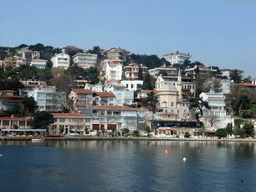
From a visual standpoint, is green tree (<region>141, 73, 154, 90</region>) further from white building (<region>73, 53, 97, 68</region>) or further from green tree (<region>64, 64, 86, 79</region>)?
white building (<region>73, 53, 97, 68</region>)

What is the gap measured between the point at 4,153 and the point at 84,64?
76110 millimetres

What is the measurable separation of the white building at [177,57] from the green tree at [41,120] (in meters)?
81.3

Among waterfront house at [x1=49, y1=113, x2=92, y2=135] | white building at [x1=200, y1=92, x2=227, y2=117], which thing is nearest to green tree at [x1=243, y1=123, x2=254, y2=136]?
white building at [x1=200, y1=92, x2=227, y2=117]

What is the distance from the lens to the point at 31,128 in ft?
225

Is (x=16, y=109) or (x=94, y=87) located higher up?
(x=94, y=87)

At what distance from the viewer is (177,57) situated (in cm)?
14150

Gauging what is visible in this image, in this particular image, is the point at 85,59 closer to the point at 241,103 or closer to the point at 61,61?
the point at 61,61

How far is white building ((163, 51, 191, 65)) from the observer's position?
141 m

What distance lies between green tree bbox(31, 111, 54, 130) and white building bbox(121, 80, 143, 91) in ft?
108

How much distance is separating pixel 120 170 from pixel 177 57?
10664 centimetres

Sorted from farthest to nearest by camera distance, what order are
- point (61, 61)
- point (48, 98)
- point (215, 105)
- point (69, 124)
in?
1. point (61, 61)
2. point (215, 105)
3. point (48, 98)
4. point (69, 124)

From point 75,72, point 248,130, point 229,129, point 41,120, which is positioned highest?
point 75,72

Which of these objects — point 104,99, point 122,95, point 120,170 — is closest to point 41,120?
point 104,99

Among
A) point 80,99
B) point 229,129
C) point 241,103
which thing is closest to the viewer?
point 229,129
